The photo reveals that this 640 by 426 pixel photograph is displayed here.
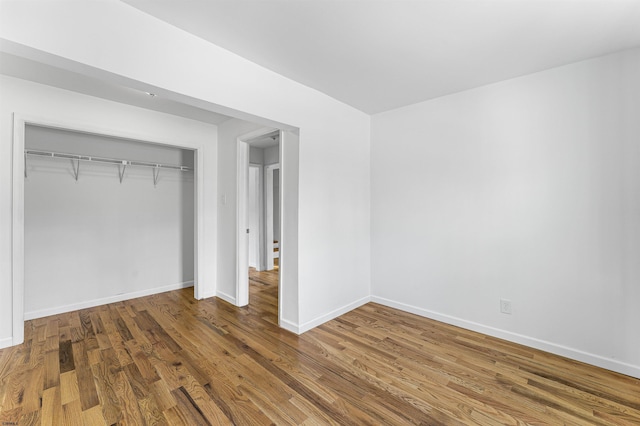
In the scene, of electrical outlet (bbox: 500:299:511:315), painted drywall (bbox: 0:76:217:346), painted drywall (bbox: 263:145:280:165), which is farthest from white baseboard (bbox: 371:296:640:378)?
painted drywall (bbox: 263:145:280:165)

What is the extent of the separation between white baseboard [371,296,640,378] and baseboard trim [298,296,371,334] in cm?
42

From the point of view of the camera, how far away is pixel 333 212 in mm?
3221

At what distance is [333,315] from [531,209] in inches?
89.2

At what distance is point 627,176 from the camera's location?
7.06ft

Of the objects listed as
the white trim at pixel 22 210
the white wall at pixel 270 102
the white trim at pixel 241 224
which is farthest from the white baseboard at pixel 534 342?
the white trim at pixel 22 210

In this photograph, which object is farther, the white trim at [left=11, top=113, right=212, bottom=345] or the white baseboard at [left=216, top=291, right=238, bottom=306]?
the white baseboard at [left=216, top=291, right=238, bottom=306]

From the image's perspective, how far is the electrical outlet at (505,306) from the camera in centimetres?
268

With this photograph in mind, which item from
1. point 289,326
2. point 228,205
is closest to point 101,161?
point 228,205

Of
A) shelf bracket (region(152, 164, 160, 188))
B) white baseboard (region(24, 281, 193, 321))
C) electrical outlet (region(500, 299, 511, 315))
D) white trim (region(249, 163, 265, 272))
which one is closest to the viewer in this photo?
electrical outlet (region(500, 299, 511, 315))

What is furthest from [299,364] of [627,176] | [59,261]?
[59,261]

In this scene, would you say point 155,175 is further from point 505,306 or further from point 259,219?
point 505,306

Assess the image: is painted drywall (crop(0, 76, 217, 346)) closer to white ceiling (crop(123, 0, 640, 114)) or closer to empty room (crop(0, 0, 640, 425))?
empty room (crop(0, 0, 640, 425))

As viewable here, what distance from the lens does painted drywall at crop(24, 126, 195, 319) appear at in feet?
10.6

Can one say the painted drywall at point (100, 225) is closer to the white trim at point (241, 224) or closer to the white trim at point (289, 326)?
the white trim at point (241, 224)
